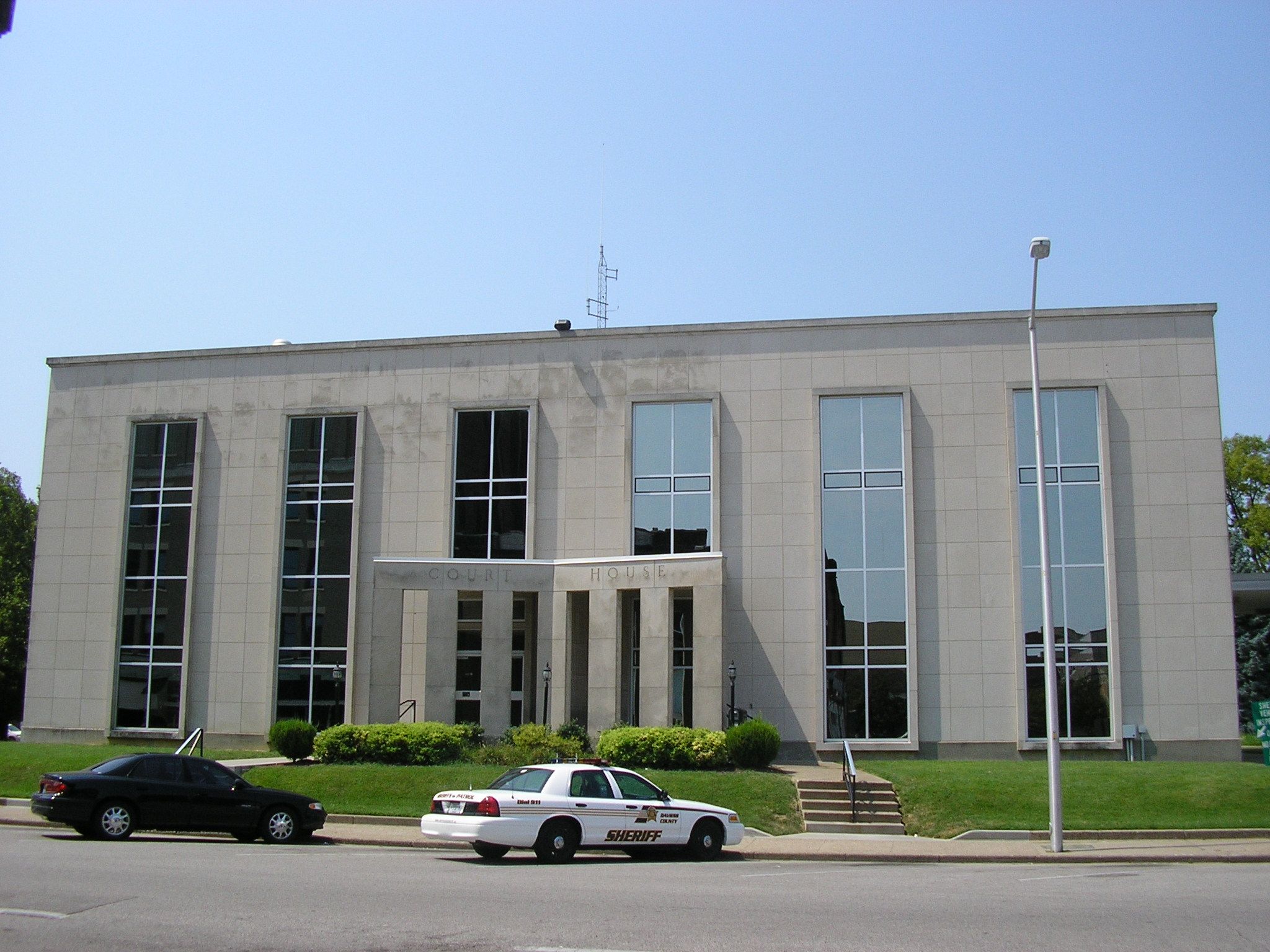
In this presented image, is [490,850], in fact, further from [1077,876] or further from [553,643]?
[553,643]

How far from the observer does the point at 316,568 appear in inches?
1416

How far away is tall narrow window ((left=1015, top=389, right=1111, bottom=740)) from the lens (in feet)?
104

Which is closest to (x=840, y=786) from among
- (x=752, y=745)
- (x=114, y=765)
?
(x=752, y=745)

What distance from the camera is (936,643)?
3241 centimetres

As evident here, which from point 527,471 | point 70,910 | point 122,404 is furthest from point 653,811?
point 122,404

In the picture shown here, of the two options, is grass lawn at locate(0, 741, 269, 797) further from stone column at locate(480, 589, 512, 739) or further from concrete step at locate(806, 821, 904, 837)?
concrete step at locate(806, 821, 904, 837)

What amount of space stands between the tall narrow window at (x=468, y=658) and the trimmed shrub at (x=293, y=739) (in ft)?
15.2

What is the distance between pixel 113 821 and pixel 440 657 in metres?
13.0

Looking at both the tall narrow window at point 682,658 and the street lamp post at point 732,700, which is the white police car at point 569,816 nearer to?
the street lamp post at point 732,700

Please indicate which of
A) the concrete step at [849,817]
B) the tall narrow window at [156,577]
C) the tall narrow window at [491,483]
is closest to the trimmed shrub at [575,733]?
the tall narrow window at [491,483]

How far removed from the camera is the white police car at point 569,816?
56.3ft

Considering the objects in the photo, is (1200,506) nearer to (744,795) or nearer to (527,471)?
(744,795)

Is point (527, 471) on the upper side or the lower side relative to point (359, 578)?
upper

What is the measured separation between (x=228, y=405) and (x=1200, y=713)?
2948 cm
